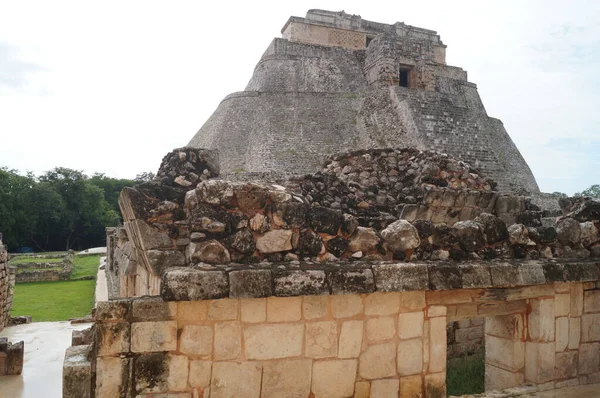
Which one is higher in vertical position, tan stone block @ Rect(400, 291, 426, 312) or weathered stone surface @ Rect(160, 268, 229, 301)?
weathered stone surface @ Rect(160, 268, 229, 301)

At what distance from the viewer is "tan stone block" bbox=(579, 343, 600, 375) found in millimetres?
4195

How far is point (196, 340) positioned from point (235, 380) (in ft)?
1.18

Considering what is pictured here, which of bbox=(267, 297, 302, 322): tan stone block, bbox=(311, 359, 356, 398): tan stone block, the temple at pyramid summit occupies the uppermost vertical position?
the temple at pyramid summit

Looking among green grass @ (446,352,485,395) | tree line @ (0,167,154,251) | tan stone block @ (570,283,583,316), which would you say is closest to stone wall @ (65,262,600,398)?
tan stone block @ (570,283,583,316)

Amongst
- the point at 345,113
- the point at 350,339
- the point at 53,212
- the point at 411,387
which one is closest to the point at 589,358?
the point at 411,387

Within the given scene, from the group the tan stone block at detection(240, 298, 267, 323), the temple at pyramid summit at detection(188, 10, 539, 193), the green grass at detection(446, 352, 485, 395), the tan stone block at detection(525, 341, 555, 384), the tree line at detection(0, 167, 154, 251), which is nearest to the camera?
the tan stone block at detection(240, 298, 267, 323)

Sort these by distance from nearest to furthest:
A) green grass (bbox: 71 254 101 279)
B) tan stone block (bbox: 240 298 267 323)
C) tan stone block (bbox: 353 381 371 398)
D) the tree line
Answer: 1. tan stone block (bbox: 240 298 267 323)
2. tan stone block (bbox: 353 381 371 398)
3. green grass (bbox: 71 254 101 279)
4. the tree line

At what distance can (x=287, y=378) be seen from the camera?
3.09 meters

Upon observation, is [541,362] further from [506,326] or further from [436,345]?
[436,345]

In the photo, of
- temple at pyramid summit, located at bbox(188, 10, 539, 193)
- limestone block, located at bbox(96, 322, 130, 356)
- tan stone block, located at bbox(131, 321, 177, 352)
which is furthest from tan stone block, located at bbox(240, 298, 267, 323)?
temple at pyramid summit, located at bbox(188, 10, 539, 193)

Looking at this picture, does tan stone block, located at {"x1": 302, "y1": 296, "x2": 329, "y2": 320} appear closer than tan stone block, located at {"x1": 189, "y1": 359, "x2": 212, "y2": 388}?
No

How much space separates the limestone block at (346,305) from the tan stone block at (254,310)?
0.48 m

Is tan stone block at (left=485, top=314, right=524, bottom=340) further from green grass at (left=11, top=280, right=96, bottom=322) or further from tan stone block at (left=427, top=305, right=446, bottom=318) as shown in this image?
green grass at (left=11, top=280, right=96, bottom=322)

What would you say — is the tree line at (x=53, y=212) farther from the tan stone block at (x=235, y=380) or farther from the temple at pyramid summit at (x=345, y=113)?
the tan stone block at (x=235, y=380)
